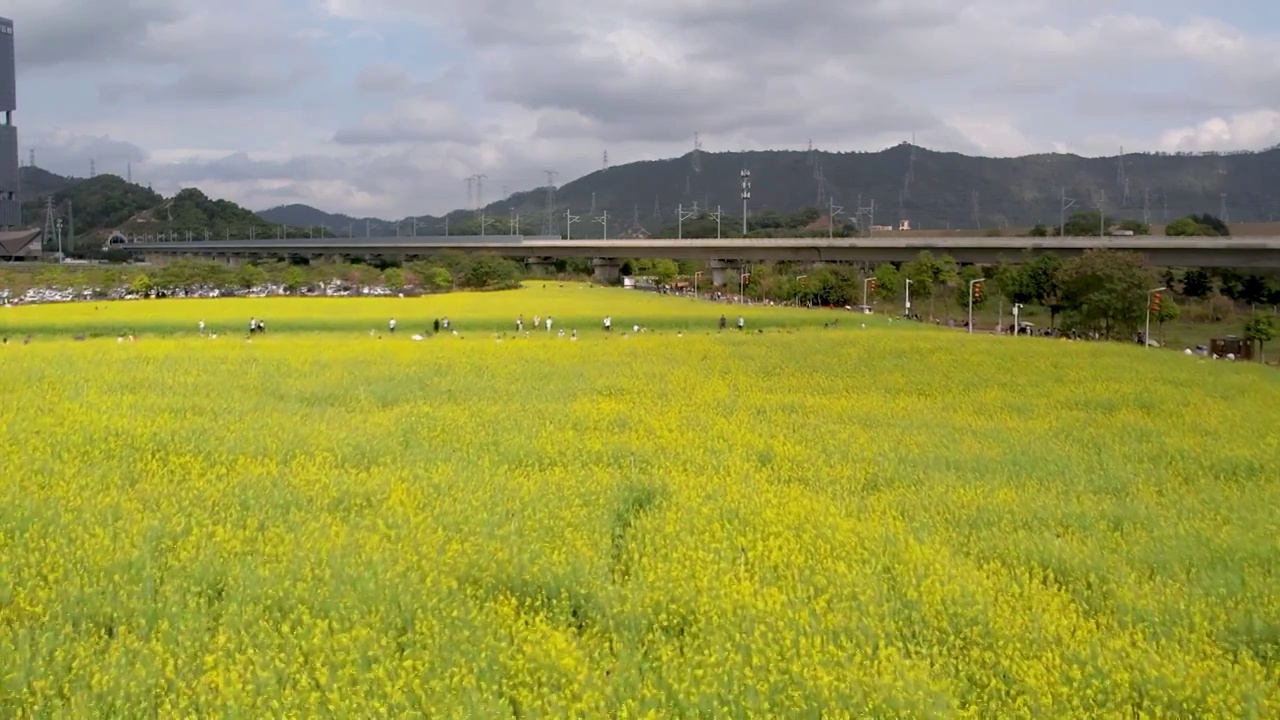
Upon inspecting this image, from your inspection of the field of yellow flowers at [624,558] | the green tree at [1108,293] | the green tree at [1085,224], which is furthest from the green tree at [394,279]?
the green tree at [1085,224]

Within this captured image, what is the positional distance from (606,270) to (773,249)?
73.9 feet

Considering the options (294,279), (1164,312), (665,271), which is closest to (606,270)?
(665,271)

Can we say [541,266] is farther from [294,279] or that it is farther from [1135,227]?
[1135,227]

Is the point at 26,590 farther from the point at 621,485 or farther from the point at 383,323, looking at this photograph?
the point at 383,323

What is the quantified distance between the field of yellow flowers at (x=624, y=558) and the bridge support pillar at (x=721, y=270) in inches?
3086

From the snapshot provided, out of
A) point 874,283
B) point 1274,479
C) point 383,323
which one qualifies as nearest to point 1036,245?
point 874,283

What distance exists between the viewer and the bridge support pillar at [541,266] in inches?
4658

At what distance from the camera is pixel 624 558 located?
1107 centimetres

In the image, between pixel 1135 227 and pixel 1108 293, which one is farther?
pixel 1135 227

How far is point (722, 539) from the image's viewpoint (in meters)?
11.7

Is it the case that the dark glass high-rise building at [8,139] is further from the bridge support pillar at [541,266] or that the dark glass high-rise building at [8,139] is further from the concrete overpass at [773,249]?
the bridge support pillar at [541,266]

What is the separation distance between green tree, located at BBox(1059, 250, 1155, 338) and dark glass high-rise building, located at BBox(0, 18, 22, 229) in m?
170

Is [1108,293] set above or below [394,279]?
below

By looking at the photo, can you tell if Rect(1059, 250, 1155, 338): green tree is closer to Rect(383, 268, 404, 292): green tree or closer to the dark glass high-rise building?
Rect(383, 268, 404, 292): green tree
